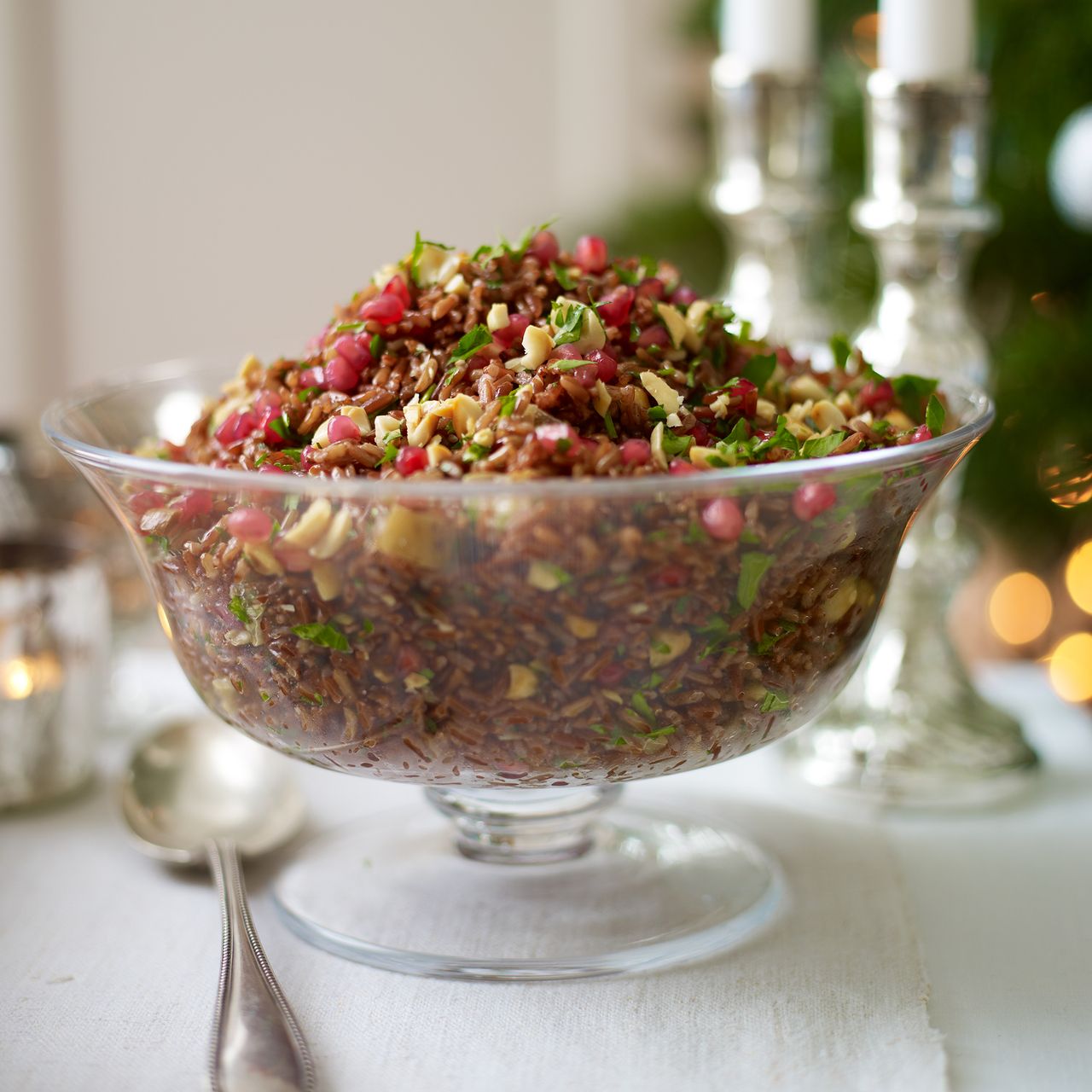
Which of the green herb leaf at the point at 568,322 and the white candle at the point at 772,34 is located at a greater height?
the white candle at the point at 772,34

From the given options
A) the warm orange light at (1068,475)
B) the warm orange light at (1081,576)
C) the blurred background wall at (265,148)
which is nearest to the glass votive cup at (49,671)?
the warm orange light at (1068,475)

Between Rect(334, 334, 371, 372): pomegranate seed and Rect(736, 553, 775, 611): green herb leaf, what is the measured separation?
1.04 feet

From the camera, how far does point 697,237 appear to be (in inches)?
87.3

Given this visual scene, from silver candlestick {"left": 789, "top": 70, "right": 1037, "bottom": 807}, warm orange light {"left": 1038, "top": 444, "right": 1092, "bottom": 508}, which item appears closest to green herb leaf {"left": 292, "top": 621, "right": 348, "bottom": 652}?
silver candlestick {"left": 789, "top": 70, "right": 1037, "bottom": 807}

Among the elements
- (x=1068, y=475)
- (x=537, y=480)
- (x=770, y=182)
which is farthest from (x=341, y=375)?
(x=1068, y=475)

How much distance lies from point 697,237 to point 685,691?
1.52 m

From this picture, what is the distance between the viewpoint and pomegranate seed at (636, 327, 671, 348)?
3.10 ft

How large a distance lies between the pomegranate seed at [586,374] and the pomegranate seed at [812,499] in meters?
0.15

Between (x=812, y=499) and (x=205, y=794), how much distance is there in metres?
0.60

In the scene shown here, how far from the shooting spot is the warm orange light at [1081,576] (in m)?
1.99

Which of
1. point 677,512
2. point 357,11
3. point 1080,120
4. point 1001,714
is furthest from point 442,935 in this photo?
point 357,11

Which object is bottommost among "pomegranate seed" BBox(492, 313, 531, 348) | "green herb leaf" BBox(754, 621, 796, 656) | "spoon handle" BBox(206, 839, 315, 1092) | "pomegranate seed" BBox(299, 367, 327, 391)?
"spoon handle" BBox(206, 839, 315, 1092)

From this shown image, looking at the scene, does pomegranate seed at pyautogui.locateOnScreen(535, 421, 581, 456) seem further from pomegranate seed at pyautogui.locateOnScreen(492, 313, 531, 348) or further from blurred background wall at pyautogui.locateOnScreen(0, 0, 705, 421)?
blurred background wall at pyautogui.locateOnScreen(0, 0, 705, 421)

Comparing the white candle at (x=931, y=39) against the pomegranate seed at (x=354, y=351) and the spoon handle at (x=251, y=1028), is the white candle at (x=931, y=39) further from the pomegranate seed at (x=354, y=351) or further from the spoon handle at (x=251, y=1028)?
the spoon handle at (x=251, y=1028)
